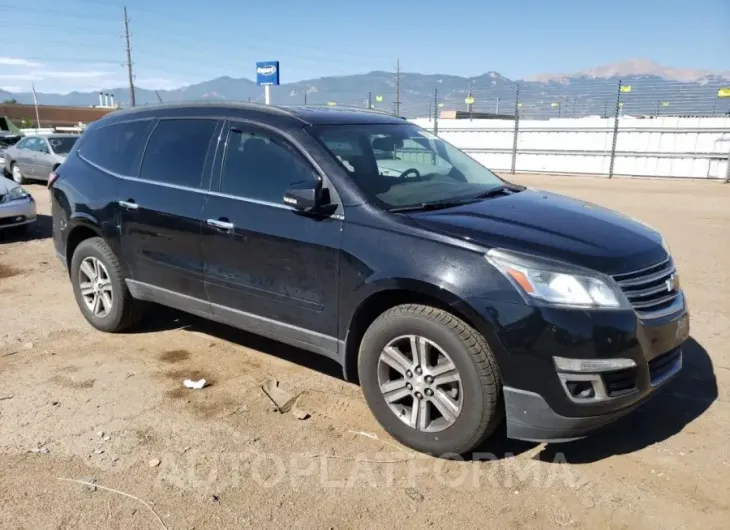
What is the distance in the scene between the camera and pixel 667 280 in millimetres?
3316

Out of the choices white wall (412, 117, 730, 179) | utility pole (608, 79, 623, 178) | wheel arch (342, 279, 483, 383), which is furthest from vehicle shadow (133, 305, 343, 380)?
white wall (412, 117, 730, 179)

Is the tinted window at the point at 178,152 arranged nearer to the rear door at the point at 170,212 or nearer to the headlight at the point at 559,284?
the rear door at the point at 170,212

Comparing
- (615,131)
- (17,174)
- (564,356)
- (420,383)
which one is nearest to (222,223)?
(420,383)

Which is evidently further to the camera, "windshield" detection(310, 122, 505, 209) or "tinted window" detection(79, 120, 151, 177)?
"tinted window" detection(79, 120, 151, 177)

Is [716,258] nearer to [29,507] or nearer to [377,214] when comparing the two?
[377,214]

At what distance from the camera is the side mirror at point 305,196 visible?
346 cm

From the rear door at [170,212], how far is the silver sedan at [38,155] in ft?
42.0

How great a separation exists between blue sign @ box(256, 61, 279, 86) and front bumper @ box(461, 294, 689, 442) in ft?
74.2

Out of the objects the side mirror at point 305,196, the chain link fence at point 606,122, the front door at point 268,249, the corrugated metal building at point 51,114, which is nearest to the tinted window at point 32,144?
the chain link fence at point 606,122

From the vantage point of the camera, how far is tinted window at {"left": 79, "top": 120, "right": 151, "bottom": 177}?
15.7 feet

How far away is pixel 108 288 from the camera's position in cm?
502

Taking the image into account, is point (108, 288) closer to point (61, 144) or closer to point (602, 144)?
point (61, 144)

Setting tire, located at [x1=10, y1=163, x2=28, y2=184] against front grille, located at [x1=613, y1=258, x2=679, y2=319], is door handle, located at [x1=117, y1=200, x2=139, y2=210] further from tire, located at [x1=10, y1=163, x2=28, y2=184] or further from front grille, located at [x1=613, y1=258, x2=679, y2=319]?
tire, located at [x1=10, y1=163, x2=28, y2=184]

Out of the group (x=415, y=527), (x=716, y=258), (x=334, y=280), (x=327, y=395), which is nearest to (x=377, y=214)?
(x=334, y=280)
